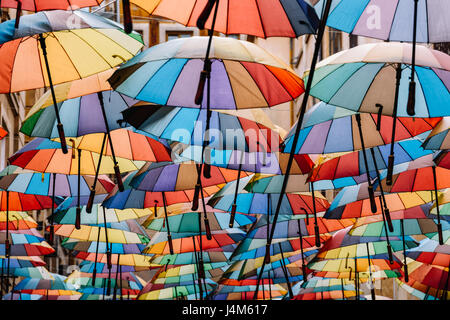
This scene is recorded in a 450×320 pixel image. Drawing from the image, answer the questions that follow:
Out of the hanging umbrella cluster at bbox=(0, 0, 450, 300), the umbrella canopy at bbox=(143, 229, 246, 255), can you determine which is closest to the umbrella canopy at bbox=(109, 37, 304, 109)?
the hanging umbrella cluster at bbox=(0, 0, 450, 300)

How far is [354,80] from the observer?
7.74m

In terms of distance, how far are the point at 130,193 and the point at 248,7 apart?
224 inches

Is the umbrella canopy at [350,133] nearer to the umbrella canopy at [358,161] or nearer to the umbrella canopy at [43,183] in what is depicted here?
the umbrella canopy at [358,161]

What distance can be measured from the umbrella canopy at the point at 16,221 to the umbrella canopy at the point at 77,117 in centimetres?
493

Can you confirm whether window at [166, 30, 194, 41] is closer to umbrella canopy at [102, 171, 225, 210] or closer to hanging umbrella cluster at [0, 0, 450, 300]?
hanging umbrella cluster at [0, 0, 450, 300]

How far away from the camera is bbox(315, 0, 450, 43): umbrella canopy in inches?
278

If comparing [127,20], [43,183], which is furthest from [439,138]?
[43,183]

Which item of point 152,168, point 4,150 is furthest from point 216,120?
point 4,150

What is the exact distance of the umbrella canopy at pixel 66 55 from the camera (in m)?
7.67

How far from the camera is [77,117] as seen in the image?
909 cm

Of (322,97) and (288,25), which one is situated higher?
(288,25)

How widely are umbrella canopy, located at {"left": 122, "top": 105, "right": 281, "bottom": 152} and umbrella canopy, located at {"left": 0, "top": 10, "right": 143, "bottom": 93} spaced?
4.36 feet

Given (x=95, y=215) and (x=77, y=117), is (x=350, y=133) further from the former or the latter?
(x=95, y=215)
